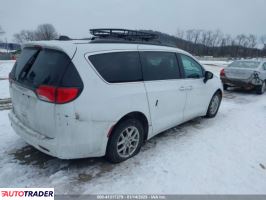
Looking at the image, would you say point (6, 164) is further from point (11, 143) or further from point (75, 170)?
point (75, 170)

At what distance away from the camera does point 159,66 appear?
4.13 metres

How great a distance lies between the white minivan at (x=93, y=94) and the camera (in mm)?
2889

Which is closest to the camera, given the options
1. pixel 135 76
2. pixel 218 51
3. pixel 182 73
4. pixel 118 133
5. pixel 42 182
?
pixel 42 182

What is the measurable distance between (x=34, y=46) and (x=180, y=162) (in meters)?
2.83

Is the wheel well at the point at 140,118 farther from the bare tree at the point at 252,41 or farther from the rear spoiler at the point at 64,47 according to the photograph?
the bare tree at the point at 252,41

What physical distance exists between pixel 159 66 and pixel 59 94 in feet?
6.43

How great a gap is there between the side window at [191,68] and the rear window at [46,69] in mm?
2559

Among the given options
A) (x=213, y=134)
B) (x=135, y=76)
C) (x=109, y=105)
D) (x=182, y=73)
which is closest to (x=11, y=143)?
(x=109, y=105)

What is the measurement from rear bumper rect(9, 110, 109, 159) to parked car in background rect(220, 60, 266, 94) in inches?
325

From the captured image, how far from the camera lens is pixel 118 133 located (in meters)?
3.39

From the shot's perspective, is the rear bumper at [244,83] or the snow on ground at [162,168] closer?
the snow on ground at [162,168]

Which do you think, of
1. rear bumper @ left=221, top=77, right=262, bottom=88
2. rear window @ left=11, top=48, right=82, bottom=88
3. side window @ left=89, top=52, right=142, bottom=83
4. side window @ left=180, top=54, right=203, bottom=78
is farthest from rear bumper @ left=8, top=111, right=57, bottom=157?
rear bumper @ left=221, top=77, right=262, bottom=88

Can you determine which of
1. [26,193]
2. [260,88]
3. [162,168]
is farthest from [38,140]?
[260,88]

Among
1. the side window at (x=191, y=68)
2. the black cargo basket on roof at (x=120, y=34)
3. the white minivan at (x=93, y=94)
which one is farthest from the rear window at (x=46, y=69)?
the side window at (x=191, y=68)
